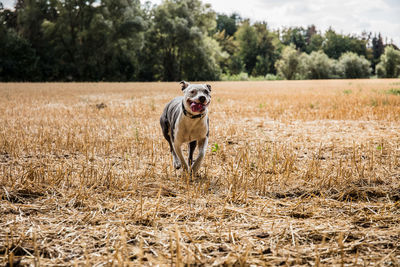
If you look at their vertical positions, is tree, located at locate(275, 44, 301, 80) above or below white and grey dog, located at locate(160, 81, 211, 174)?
above

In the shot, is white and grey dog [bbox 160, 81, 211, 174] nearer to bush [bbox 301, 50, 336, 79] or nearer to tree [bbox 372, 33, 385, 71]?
bush [bbox 301, 50, 336, 79]

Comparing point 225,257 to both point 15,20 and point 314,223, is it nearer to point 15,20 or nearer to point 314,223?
point 314,223

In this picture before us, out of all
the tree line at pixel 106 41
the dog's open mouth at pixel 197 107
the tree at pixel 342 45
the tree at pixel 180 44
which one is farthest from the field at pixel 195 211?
the tree at pixel 342 45

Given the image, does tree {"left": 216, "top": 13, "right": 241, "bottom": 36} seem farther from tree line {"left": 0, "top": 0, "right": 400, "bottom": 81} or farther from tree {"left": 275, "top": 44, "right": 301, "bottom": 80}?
tree line {"left": 0, "top": 0, "right": 400, "bottom": 81}

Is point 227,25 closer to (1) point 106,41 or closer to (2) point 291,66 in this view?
(2) point 291,66

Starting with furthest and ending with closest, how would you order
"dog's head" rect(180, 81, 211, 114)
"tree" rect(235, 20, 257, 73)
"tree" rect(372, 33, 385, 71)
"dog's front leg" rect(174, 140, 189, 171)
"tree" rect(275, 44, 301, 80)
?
"tree" rect(372, 33, 385, 71)
"tree" rect(235, 20, 257, 73)
"tree" rect(275, 44, 301, 80)
"dog's front leg" rect(174, 140, 189, 171)
"dog's head" rect(180, 81, 211, 114)

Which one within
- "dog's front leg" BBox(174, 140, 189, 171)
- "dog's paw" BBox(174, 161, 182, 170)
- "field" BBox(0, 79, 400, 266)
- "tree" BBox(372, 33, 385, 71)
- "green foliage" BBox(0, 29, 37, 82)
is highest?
"tree" BBox(372, 33, 385, 71)

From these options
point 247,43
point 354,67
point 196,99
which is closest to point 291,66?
point 354,67

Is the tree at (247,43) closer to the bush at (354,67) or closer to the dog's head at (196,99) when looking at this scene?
the bush at (354,67)

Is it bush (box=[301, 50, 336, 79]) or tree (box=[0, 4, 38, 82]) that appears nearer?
tree (box=[0, 4, 38, 82])

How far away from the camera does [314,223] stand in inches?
108

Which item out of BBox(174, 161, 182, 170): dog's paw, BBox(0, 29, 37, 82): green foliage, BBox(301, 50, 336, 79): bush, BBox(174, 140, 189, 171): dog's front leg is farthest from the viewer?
BBox(301, 50, 336, 79): bush

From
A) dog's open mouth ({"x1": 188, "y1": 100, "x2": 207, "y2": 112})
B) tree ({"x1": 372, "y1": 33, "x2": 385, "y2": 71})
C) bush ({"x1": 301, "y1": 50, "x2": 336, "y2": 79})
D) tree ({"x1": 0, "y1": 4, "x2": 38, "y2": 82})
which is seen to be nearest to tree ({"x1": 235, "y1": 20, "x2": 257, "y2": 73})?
bush ({"x1": 301, "y1": 50, "x2": 336, "y2": 79})

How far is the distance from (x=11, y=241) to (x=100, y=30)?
51291mm
